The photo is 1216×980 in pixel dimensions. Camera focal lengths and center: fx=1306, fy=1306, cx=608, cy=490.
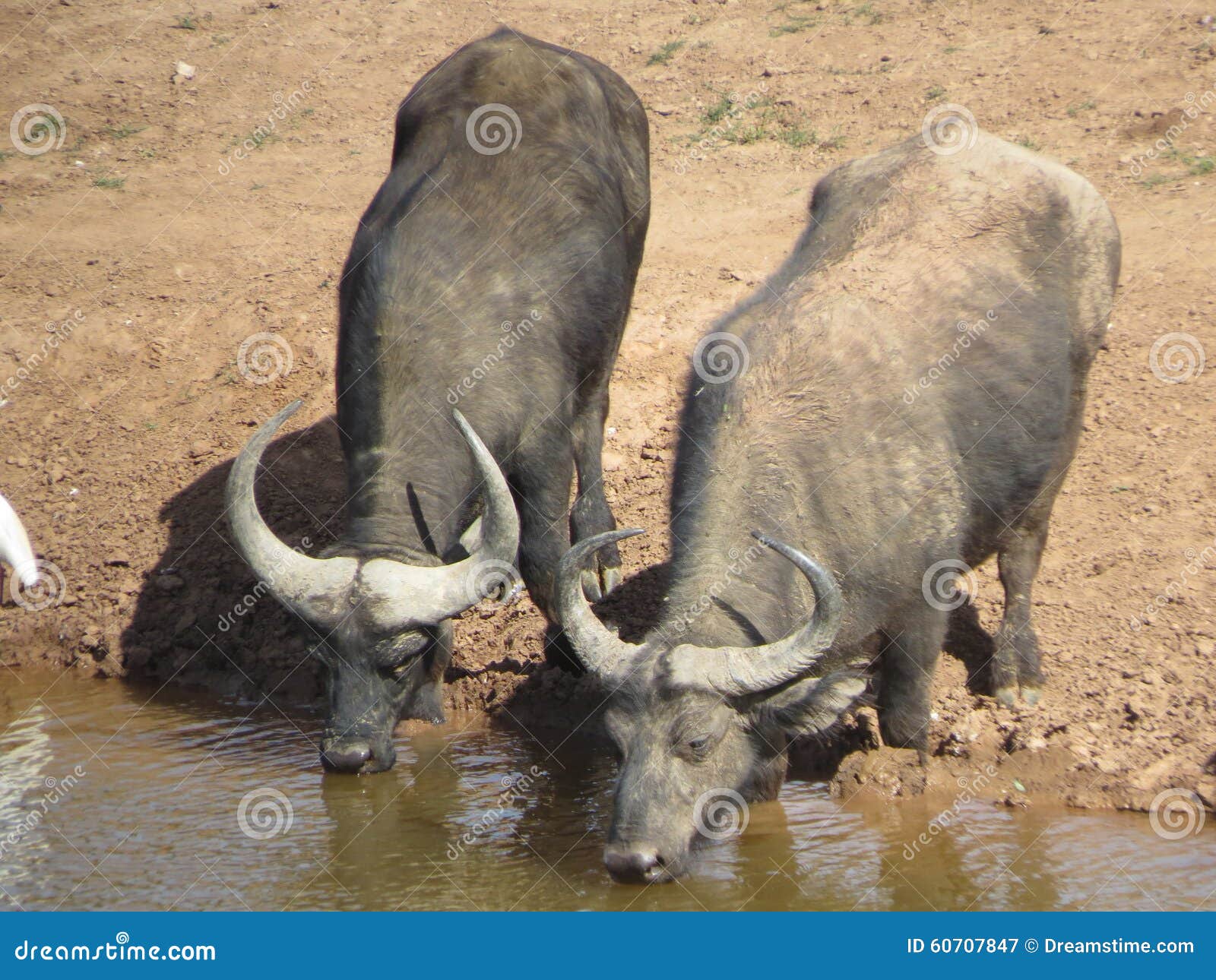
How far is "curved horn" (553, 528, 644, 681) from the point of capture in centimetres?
492

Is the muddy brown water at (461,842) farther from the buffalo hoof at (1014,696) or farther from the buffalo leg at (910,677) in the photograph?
the buffalo hoof at (1014,696)

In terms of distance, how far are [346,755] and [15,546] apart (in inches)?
136

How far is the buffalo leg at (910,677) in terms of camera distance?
5.69 meters

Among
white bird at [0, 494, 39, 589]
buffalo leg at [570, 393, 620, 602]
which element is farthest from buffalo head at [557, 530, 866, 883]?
white bird at [0, 494, 39, 589]

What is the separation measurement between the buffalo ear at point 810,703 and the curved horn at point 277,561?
207 cm

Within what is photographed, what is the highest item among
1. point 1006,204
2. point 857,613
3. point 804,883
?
point 1006,204

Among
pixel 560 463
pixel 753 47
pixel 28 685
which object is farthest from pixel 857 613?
pixel 753 47

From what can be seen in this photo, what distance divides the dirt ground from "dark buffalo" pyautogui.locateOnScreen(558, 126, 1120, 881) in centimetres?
79

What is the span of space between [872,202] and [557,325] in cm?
180

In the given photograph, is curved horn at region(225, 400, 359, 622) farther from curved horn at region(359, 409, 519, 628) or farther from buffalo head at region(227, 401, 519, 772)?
curved horn at region(359, 409, 519, 628)

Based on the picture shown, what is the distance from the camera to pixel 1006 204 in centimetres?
670

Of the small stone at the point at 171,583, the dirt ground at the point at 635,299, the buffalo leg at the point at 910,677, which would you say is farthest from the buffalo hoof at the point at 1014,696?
the small stone at the point at 171,583

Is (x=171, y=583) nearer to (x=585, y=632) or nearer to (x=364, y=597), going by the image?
(x=364, y=597)

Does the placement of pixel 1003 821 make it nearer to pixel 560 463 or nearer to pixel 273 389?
pixel 560 463
